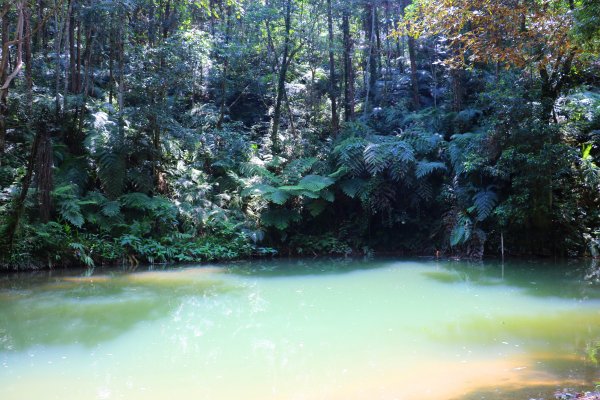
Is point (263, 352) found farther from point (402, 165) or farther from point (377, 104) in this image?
point (377, 104)

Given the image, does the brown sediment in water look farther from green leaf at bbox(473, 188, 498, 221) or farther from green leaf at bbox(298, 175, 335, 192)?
green leaf at bbox(298, 175, 335, 192)

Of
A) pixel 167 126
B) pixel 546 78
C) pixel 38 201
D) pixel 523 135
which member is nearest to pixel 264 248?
pixel 167 126

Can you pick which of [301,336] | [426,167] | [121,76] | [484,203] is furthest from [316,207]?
[301,336]

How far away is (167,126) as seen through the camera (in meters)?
11.1

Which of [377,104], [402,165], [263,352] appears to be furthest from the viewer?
[377,104]

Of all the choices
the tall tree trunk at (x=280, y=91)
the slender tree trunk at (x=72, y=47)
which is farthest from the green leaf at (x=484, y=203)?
the slender tree trunk at (x=72, y=47)

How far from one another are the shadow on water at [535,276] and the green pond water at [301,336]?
50mm

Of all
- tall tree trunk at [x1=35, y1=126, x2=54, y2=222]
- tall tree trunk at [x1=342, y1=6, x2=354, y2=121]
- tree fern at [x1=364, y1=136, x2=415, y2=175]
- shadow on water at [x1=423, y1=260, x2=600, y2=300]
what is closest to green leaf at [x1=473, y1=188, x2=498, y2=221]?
shadow on water at [x1=423, y1=260, x2=600, y2=300]

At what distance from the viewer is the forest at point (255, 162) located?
30.8ft

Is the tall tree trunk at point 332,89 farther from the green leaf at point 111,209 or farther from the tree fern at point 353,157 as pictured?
the green leaf at point 111,209

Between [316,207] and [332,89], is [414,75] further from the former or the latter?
[316,207]

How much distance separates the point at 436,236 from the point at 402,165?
188 cm

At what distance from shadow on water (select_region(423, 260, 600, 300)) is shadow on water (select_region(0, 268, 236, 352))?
4095 millimetres

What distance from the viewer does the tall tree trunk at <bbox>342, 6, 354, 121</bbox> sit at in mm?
14836
